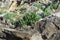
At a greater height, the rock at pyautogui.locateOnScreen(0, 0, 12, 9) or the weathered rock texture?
the weathered rock texture

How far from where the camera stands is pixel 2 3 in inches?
2470

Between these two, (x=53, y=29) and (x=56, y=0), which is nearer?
(x=53, y=29)

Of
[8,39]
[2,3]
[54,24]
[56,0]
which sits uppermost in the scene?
[54,24]

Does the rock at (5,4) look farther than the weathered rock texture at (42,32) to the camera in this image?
Yes

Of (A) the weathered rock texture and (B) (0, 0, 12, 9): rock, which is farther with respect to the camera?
(B) (0, 0, 12, 9): rock

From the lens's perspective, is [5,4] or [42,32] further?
[5,4]

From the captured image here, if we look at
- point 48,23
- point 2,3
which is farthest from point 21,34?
point 2,3

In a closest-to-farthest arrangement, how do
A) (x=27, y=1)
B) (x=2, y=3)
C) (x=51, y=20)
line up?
(x=51, y=20)
(x=27, y=1)
(x=2, y=3)

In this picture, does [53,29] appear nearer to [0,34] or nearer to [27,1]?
[0,34]

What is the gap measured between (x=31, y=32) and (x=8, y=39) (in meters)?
2.90

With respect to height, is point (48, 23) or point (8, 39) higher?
point (48, 23)

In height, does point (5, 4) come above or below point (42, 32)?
below

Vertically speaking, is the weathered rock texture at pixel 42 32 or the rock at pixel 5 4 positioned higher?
the weathered rock texture at pixel 42 32

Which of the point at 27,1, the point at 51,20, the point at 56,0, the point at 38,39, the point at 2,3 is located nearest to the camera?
the point at 38,39
